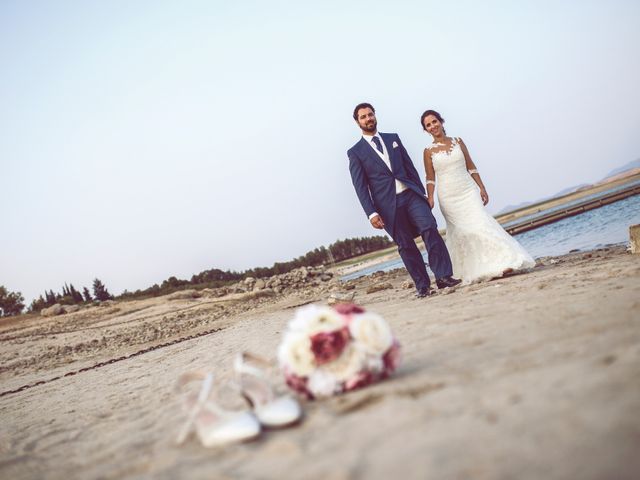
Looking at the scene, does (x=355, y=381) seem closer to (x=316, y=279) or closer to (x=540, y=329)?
(x=540, y=329)

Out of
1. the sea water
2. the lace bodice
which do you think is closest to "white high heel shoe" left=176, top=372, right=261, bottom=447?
the lace bodice

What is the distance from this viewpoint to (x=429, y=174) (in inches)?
269

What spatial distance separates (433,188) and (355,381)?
203 inches

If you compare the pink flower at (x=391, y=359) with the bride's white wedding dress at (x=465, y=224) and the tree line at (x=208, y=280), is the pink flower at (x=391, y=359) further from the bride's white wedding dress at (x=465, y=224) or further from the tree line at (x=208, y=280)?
the tree line at (x=208, y=280)

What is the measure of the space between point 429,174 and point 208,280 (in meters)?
41.6

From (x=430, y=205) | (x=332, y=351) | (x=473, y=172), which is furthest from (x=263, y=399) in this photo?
(x=473, y=172)

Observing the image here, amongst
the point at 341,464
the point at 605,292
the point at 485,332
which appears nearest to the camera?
the point at 341,464

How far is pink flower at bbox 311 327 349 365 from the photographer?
2.08 meters

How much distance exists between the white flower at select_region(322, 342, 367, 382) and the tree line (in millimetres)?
35656

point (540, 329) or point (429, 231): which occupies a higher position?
point (429, 231)

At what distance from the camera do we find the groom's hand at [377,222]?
20.0ft

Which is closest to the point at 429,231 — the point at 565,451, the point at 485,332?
the point at 485,332

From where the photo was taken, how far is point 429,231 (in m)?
6.12

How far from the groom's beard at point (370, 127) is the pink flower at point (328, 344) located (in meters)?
4.48
